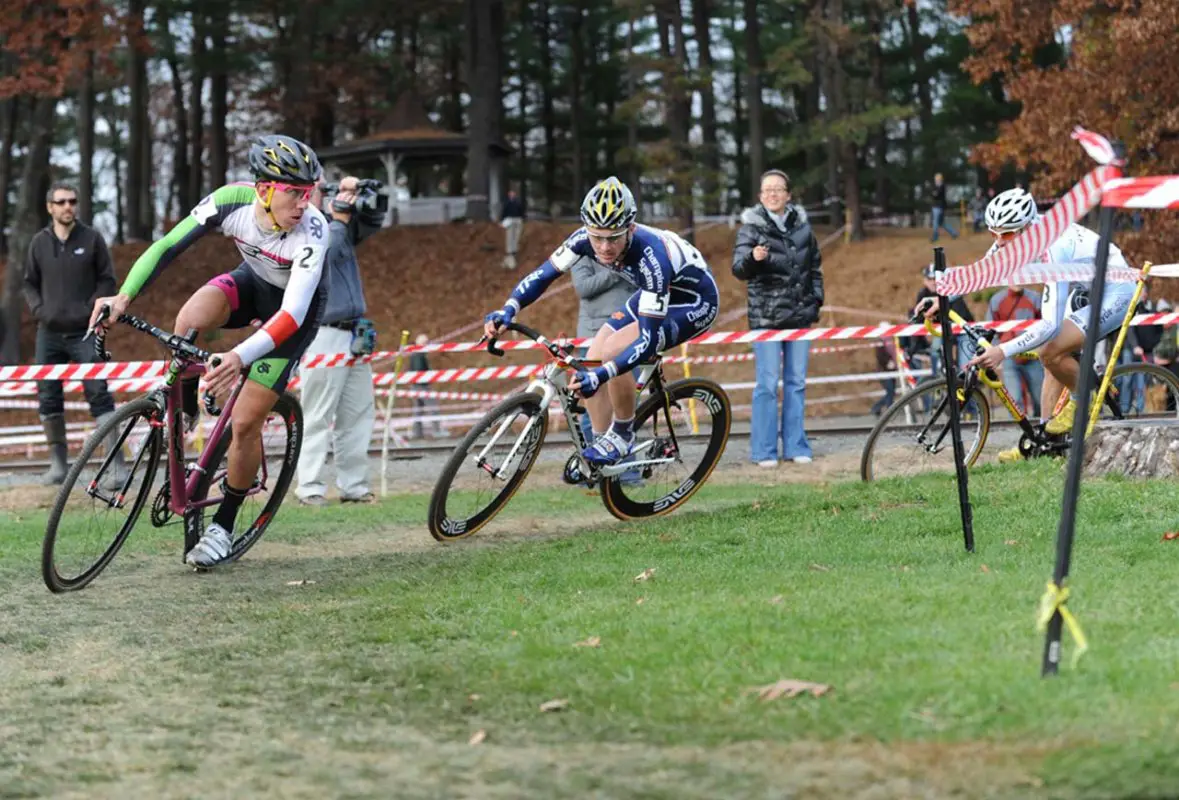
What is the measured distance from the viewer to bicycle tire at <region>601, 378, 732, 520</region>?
9.85 meters

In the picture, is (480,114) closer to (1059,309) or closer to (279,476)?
(1059,309)

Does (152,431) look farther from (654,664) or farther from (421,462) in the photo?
(421,462)

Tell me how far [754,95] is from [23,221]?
18.3 metres

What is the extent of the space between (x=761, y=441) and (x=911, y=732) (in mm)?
9774

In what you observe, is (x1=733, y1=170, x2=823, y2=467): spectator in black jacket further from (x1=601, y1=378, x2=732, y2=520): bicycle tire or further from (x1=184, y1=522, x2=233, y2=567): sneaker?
(x1=184, y1=522, x2=233, y2=567): sneaker

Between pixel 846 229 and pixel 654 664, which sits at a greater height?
pixel 846 229

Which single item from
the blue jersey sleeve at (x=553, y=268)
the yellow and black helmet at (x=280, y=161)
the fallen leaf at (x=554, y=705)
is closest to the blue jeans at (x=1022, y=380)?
the blue jersey sleeve at (x=553, y=268)

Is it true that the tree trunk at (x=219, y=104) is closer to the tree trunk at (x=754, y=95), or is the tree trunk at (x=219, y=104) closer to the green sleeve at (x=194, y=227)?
the tree trunk at (x=754, y=95)

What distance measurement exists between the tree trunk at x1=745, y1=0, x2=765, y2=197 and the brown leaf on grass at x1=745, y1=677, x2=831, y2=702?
1399 inches

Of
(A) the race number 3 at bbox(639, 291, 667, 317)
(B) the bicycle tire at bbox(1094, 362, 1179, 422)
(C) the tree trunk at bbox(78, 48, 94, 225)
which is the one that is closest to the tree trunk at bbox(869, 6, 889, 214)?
(C) the tree trunk at bbox(78, 48, 94, 225)

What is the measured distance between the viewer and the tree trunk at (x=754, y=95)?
40.6 m

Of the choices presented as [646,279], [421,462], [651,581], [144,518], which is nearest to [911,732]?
[651,581]

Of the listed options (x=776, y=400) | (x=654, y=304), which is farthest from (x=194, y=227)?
(x=776, y=400)

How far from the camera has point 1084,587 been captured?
243 inches
